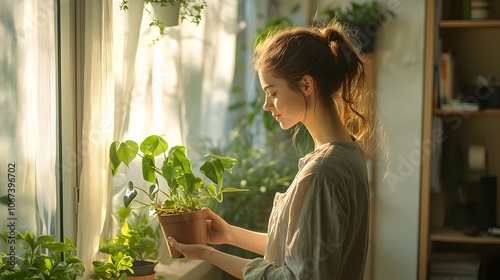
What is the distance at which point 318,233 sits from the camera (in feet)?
5.18

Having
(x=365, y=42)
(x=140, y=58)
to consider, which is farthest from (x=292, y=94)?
(x=365, y=42)

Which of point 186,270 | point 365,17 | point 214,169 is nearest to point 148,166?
point 214,169

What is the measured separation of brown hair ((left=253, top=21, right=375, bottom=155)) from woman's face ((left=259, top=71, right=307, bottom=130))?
1cm

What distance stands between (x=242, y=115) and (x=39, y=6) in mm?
1899

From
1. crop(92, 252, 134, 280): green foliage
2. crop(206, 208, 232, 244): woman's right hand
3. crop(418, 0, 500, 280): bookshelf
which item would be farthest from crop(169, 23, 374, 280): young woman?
crop(418, 0, 500, 280): bookshelf

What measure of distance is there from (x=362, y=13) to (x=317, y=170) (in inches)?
88.9

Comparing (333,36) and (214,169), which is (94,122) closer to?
(214,169)

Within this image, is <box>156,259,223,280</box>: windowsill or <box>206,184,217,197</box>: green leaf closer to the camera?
<box>206,184,217,197</box>: green leaf

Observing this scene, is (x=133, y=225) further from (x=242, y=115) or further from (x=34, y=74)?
(x=242, y=115)

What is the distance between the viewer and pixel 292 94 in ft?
5.59

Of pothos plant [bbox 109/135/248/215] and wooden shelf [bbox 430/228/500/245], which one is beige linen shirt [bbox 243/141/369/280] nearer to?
pothos plant [bbox 109/135/248/215]

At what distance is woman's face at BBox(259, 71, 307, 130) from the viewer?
171 centimetres

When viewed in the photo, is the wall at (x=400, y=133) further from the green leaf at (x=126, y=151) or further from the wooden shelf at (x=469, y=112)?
the green leaf at (x=126, y=151)

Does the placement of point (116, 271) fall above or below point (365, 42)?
below
